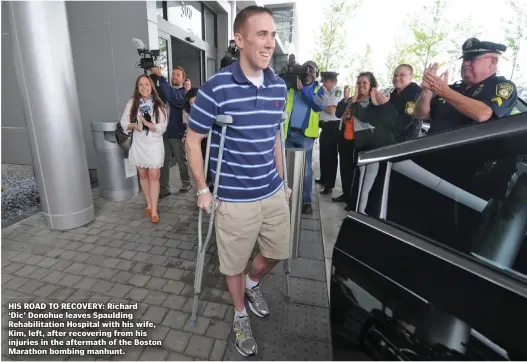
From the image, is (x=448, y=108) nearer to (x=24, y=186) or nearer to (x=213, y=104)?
(x=213, y=104)

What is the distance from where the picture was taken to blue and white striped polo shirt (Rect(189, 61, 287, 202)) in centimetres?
Result: 180

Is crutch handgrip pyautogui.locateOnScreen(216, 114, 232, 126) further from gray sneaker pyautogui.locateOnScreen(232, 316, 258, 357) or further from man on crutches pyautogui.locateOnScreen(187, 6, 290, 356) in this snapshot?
gray sneaker pyautogui.locateOnScreen(232, 316, 258, 357)

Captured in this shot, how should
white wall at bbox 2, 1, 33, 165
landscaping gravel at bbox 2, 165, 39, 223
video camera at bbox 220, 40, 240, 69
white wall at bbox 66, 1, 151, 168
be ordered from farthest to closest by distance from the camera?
white wall at bbox 2, 1, 33, 165, white wall at bbox 66, 1, 151, 168, landscaping gravel at bbox 2, 165, 39, 223, video camera at bbox 220, 40, 240, 69

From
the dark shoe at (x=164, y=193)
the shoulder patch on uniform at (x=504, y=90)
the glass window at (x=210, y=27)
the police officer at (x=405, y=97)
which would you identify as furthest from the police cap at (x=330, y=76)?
the glass window at (x=210, y=27)

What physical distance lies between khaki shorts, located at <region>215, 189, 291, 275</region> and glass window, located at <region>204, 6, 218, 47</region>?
9.96 m

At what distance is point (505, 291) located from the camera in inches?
36.2

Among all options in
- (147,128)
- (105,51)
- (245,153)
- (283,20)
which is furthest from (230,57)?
(283,20)

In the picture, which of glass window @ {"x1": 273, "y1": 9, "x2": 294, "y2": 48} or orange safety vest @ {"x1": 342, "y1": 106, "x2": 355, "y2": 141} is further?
glass window @ {"x1": 273, "y1": 9, "x2": 294, "y2": 48}

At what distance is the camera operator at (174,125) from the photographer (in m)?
5.02

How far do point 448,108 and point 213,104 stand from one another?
7.93 ft

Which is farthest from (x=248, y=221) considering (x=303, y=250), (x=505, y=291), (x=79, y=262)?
(x=79, y=262)

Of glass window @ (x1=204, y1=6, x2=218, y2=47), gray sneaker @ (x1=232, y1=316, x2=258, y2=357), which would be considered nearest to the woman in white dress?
gray sneaker @ (x1=232, y1=316, x2=258, y2=357)

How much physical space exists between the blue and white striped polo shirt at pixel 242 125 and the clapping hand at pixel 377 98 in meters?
2.62

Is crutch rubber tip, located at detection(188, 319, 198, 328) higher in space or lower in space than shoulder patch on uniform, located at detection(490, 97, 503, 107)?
lower
